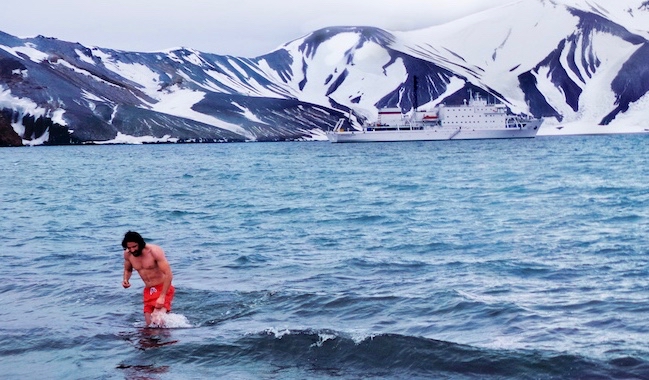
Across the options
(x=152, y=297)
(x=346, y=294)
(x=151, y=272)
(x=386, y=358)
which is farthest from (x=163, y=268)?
(x=346, y=294)

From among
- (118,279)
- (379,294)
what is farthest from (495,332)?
(118,279)

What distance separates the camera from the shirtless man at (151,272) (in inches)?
439

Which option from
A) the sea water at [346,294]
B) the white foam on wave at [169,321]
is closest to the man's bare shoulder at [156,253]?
the white foam on wave at [169,321]

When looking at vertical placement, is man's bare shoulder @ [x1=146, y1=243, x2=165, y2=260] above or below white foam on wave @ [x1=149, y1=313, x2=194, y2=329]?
above

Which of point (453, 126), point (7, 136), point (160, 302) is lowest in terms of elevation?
point (160, 302)

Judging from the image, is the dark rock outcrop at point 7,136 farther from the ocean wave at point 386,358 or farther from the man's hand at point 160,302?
the ocean wave at point 386,358

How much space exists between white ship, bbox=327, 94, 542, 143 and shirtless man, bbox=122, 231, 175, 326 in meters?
148

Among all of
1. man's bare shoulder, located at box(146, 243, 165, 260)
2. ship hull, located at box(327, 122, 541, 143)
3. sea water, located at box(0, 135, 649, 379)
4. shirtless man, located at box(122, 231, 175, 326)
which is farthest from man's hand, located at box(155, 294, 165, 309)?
ship hull, located at box(327, 122, 541, 143)

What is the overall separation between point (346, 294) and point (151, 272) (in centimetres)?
351

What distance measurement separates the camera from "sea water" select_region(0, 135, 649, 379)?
984 cm

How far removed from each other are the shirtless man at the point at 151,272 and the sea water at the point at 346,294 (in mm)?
308

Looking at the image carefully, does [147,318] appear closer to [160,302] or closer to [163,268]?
[160,302]

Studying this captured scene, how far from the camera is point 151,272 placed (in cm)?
1153

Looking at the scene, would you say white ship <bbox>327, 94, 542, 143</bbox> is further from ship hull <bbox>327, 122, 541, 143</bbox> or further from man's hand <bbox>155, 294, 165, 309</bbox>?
man's hand <bbox>155, 294, 165, 309</bbox>
